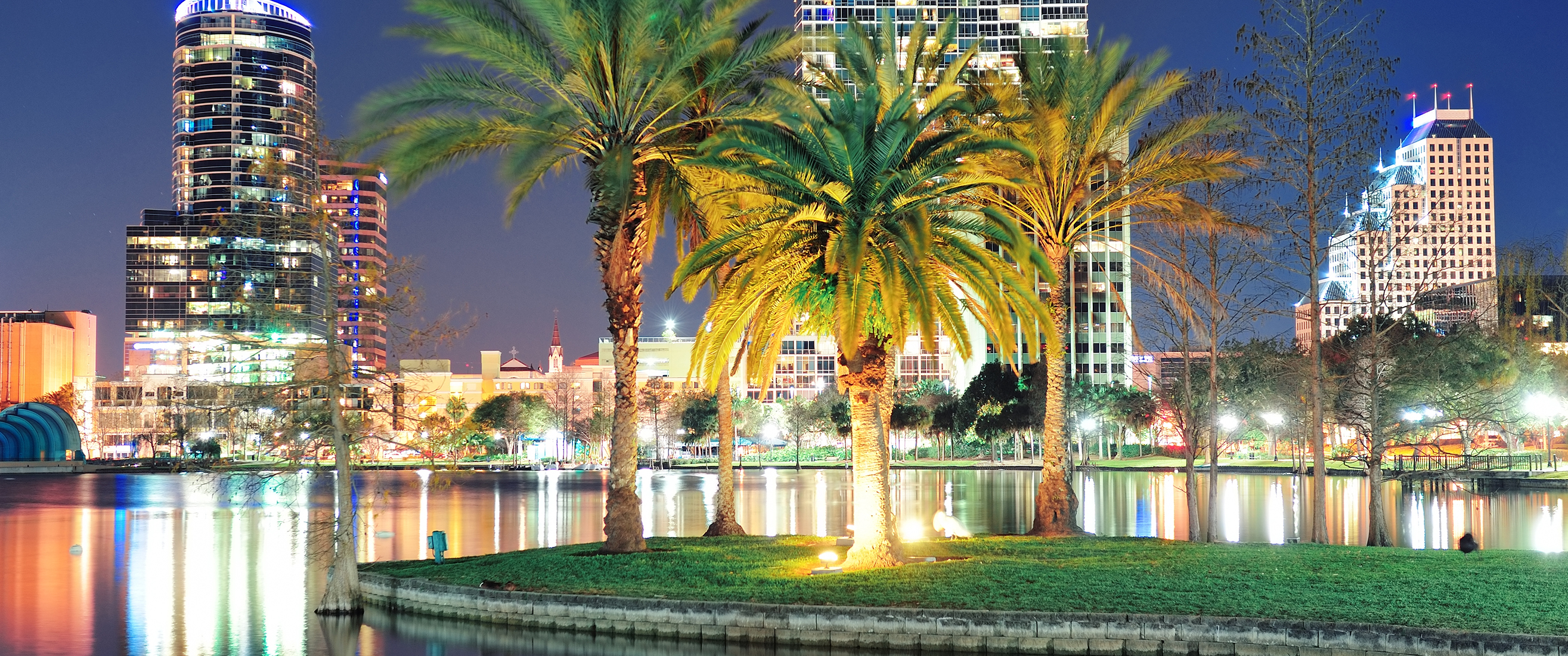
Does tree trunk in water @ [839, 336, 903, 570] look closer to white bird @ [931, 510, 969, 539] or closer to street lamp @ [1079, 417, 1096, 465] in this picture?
white bird @ [931, 510, 969, 539]

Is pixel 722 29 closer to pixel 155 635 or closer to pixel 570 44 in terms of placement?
pixel 570 44

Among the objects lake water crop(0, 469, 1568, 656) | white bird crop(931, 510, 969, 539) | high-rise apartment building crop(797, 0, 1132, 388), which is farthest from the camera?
high-rise apartment building crop(797, 0, 1132, 388)

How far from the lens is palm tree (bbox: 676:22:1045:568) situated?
20.0 meters

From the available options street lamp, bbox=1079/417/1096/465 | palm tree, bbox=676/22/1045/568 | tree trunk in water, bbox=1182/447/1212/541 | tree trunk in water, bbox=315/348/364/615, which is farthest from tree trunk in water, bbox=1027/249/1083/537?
street lamp, bbox=1079/417/1096/465

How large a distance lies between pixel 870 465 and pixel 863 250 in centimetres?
384

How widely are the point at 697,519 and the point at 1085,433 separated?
64.6 metres

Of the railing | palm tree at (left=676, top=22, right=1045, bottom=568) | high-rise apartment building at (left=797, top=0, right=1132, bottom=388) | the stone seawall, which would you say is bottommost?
the railing

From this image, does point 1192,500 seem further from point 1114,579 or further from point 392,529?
point 392,529

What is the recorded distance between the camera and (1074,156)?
27438mm

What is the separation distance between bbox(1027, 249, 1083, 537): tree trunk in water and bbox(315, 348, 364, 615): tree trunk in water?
1443 cm

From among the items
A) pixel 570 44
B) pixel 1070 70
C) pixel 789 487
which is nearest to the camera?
pixel 570 44

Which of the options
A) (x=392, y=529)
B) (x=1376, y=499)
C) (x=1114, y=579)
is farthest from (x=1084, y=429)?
(x=1114, y=579)

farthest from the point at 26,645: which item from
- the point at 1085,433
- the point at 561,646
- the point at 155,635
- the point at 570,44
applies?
the point at 1085,433

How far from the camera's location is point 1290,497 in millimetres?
51656
